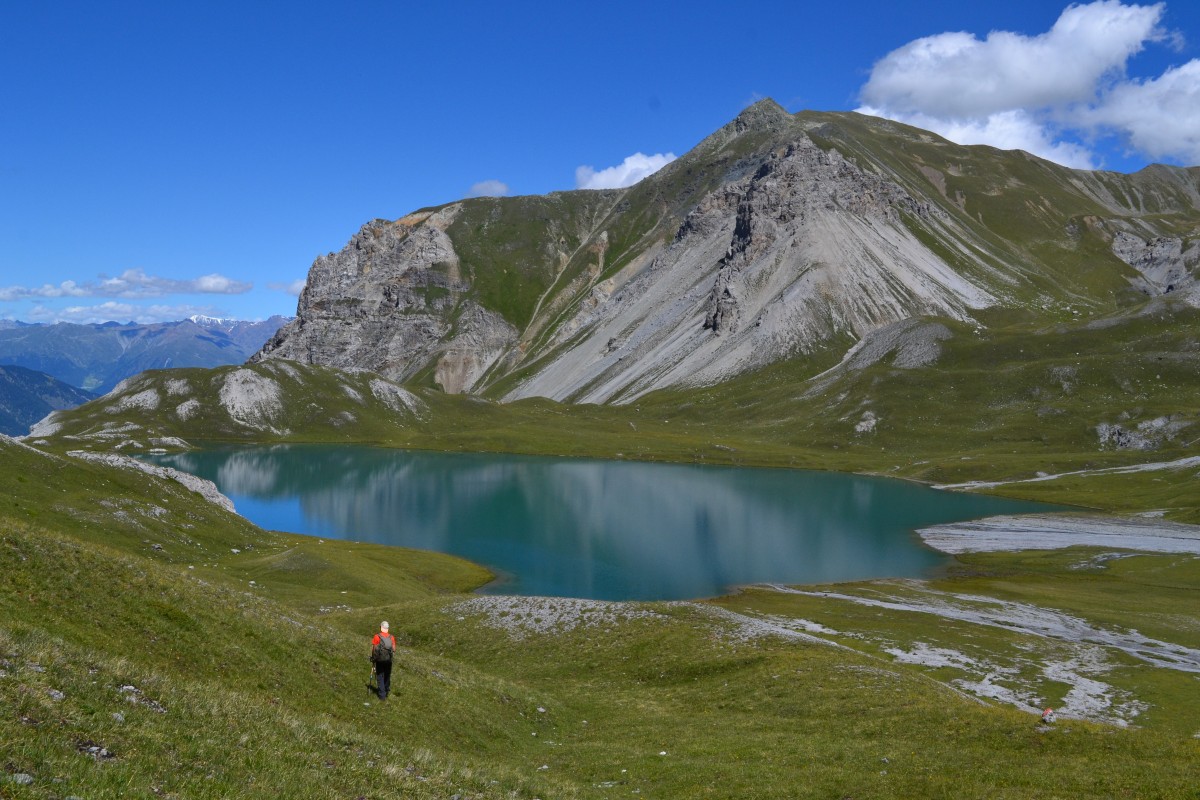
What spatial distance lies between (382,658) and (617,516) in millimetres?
102740

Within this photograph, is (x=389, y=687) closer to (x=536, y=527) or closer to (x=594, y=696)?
(x=594, y=696)

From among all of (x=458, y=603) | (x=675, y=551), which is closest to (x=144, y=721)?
(x=458, y=603)

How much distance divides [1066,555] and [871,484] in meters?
66.1

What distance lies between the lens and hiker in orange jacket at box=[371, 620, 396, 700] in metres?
27.7

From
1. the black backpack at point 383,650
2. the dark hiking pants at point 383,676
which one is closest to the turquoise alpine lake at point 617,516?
the dark hiking pants at point 383,676

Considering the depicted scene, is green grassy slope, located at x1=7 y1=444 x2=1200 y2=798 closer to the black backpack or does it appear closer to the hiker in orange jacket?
the hiker in orange jacket

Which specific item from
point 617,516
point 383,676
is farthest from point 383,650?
point 617,516

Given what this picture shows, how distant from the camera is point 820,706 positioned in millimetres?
35406

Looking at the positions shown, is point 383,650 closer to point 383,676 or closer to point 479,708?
point 383,676

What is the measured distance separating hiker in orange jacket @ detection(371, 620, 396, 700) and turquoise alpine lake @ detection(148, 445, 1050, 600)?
53.6 meters

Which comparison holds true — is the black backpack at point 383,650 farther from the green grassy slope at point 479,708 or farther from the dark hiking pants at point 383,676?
the green grassy slope at point 479,708

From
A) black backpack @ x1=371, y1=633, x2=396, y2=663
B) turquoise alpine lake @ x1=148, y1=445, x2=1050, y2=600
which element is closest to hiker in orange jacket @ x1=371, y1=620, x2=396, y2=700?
black backpack @ x1=371, y1=633, x2=396, y2=663

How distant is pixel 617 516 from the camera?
425 ft

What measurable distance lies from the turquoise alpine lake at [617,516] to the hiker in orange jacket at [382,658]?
176 feet
